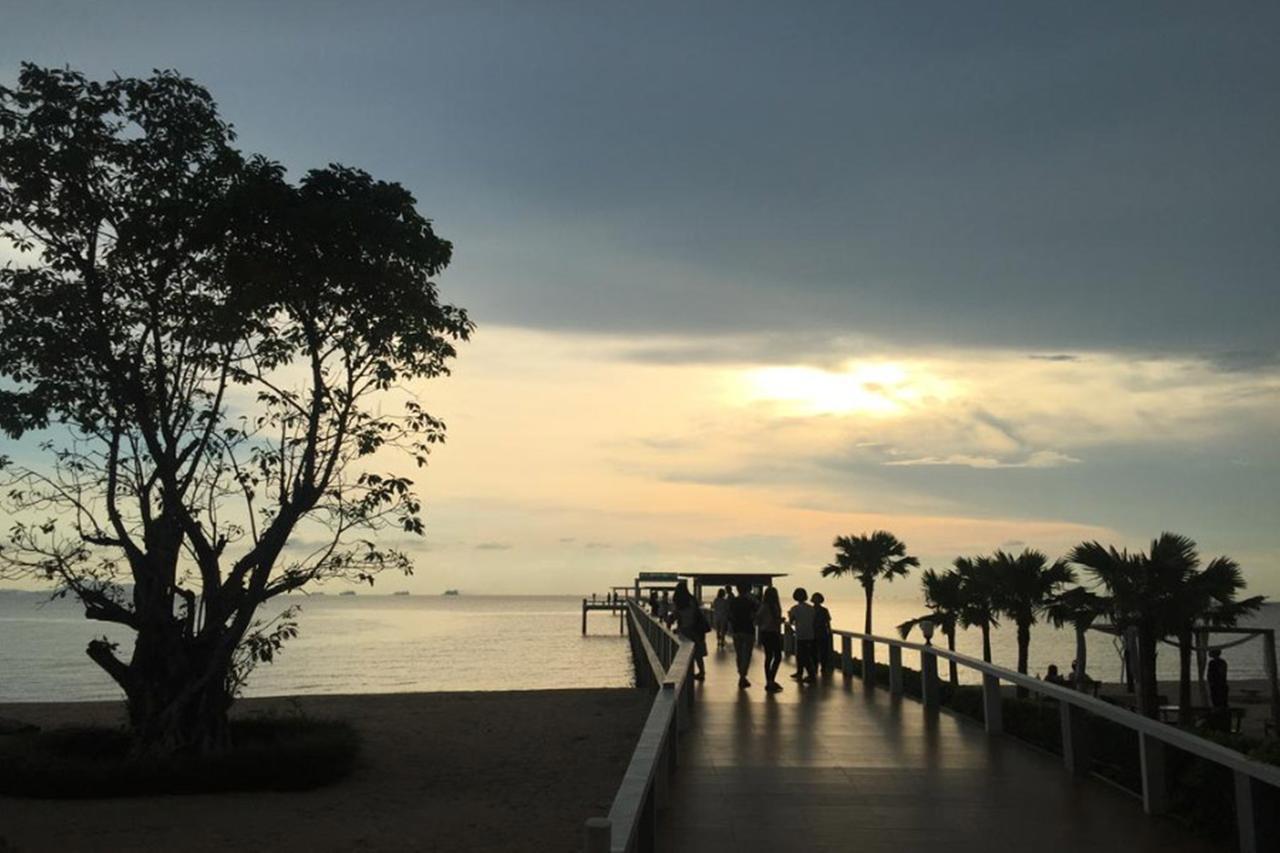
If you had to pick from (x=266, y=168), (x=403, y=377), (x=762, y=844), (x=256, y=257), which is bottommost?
(x=762, y=844)

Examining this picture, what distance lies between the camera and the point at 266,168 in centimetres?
1571

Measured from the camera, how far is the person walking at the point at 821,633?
17972 mm

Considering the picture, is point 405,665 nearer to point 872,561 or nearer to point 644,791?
point 872,561

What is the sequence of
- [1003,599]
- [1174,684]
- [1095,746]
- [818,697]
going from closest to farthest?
[1095,746], [818,697], [1003,599], [1174,684]

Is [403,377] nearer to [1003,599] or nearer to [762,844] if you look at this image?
[762,844]

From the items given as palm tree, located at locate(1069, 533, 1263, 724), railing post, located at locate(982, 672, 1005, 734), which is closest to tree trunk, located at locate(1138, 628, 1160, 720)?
palm tree, located at locate(1069, 533, 1263, 724)

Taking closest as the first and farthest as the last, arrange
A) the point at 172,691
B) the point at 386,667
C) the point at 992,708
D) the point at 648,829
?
1. the point at 648,829
2. the point at 992,708
3. the point at 172,691
4. the point at 386,667

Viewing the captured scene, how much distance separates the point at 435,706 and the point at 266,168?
17782 millimetres

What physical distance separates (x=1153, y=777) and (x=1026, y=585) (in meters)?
25.5

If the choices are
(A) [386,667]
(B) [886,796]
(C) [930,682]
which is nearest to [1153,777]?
(B) [886,796]

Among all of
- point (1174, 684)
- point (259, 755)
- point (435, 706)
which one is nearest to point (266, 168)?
point (259, 755)

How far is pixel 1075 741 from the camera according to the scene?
8.91 m

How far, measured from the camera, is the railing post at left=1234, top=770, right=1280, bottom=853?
6.00 meters

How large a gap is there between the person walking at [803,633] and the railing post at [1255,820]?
11585 mm
